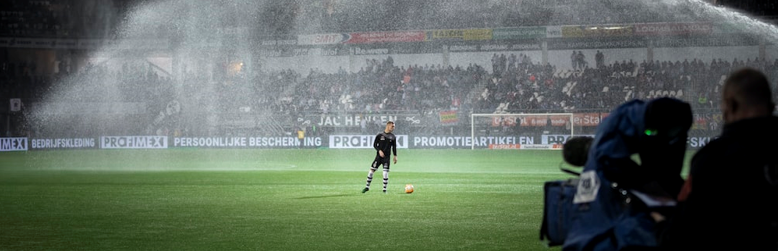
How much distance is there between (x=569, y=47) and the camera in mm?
45000

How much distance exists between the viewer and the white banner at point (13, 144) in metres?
45.8

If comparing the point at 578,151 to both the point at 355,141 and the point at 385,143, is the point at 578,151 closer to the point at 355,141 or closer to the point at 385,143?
the point at 385,143

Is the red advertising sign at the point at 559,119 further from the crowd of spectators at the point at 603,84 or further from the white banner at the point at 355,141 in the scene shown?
the white banner at the point at 355,141

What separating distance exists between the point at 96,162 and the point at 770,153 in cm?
3514

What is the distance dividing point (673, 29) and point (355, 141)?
15.6 metres

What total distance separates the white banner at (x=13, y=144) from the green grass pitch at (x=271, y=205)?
36.7 feet

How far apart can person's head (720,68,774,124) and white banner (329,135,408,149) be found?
40.3m

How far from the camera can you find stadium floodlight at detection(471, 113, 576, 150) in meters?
41.3

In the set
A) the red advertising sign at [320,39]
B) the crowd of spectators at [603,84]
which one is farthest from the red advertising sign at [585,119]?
the red advertising sign at [320,39]

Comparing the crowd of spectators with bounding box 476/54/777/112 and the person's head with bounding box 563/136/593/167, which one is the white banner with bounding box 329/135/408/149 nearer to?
the crowd of spectators with bounding box 476/54/777/112

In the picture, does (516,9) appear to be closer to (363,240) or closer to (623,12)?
(623,12)

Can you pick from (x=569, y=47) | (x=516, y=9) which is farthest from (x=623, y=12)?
(x=516, y=9)

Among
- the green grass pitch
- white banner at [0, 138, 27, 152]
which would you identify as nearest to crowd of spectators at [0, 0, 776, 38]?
white banner at [0, 138, 27, 152]

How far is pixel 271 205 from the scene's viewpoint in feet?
57.7
